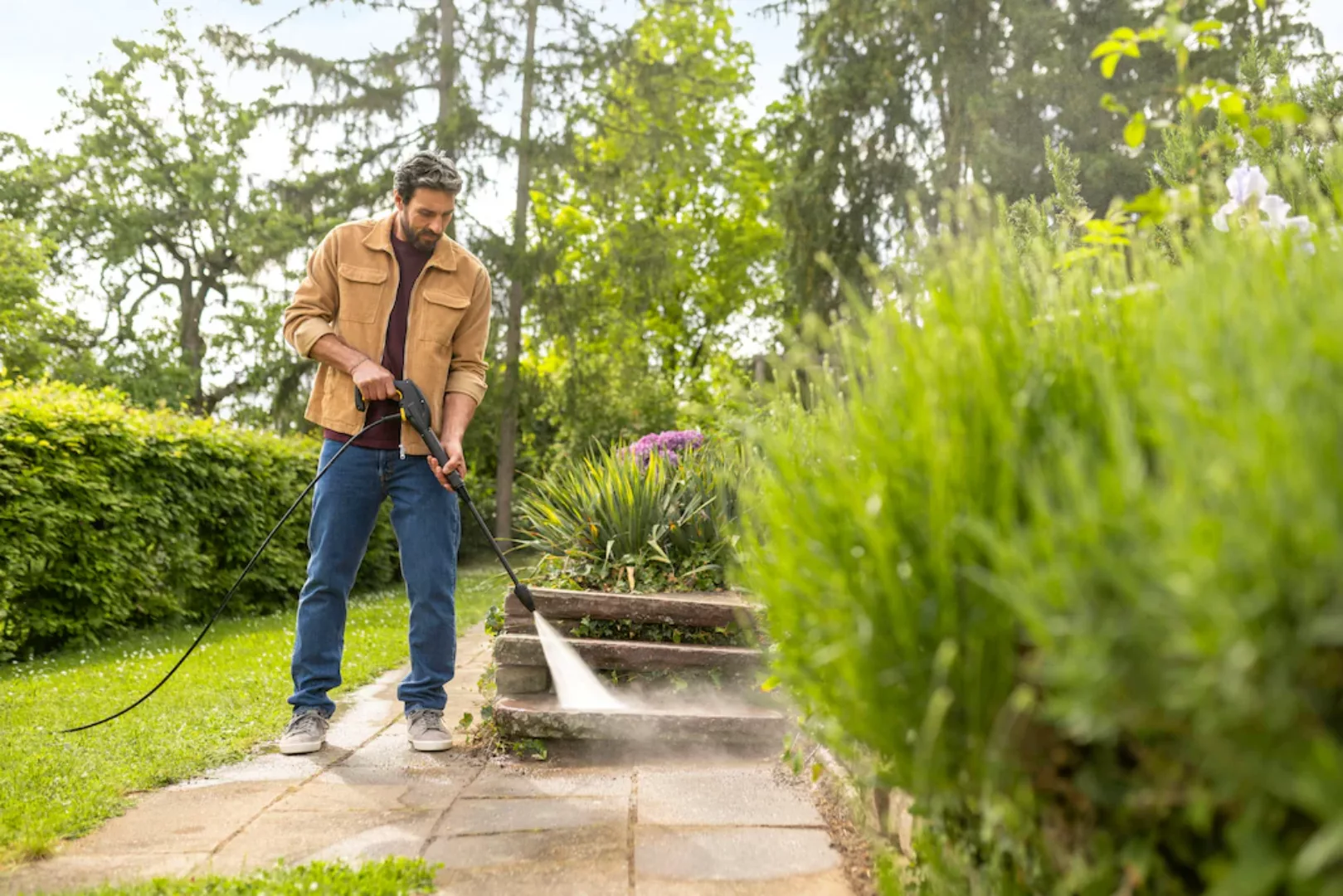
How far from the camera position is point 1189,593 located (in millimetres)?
831

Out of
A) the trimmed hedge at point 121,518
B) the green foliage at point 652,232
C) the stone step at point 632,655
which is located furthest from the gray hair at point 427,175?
the green foliage at point 652,232

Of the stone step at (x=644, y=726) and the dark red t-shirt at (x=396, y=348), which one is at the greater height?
the dark red t-shirt at (x=396, y=348)

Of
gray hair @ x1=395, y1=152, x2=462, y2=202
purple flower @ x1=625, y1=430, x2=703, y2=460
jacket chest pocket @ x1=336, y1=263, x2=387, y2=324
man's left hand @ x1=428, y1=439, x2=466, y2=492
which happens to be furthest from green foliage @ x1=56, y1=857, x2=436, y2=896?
purple flower @ x1=625, y1=430, x2=703, y2=460

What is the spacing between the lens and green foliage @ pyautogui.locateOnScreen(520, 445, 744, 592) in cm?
436

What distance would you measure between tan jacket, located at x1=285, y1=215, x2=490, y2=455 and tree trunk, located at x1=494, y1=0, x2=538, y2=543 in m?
11.1

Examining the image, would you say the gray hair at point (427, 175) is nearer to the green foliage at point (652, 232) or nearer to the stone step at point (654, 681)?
the stone step at point (654, 681)

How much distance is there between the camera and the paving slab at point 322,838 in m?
2.46

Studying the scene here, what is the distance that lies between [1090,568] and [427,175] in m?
3.21

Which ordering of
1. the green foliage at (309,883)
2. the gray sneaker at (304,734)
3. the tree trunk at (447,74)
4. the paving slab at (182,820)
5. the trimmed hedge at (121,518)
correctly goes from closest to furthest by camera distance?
1. the green foliage at (309,883)
2. the paving slab at (182,820)
3. the gray sneaker at (304,734)
4. the trimmed hedge at (121,518)
5. the tree trunk at (447,74)

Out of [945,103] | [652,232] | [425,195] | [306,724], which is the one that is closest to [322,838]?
[306,724]

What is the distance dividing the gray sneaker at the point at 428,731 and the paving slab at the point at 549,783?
0.31 m

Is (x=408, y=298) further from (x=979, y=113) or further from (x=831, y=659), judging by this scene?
(x=979, y=113)

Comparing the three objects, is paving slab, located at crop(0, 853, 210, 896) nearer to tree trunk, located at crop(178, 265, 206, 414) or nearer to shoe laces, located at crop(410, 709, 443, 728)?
shoe laces, located at crop(410, 709, 443, 728)

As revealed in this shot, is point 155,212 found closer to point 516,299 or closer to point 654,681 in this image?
point 516,299
